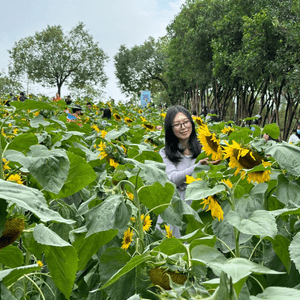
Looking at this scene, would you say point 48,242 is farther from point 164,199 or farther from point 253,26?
point 253,26

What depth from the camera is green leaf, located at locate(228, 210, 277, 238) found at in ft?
3.03

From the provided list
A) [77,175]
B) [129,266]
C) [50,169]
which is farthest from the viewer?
[77,175]

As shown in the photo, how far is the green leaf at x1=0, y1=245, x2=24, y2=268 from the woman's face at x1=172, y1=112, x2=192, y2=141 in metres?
2.01

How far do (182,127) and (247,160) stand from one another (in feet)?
4.55

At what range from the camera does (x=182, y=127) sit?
2881 mm

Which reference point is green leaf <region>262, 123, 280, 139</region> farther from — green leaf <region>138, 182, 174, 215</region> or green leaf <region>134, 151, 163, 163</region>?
green leaf <region>138, 182, 174, 215</region>

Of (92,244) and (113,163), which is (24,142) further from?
(92,244)

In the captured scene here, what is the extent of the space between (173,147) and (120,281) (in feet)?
6.45

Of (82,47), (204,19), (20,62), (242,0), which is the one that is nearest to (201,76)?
(204,19)

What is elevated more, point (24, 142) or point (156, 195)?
point (24, 142)

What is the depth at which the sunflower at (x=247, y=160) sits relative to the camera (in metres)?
1.45

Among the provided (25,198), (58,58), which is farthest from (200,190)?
(58,58)

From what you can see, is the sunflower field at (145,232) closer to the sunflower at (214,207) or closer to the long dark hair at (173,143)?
the sunflower at (214,207)

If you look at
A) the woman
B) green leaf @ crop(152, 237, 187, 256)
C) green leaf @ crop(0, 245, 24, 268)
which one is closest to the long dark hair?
the woman
